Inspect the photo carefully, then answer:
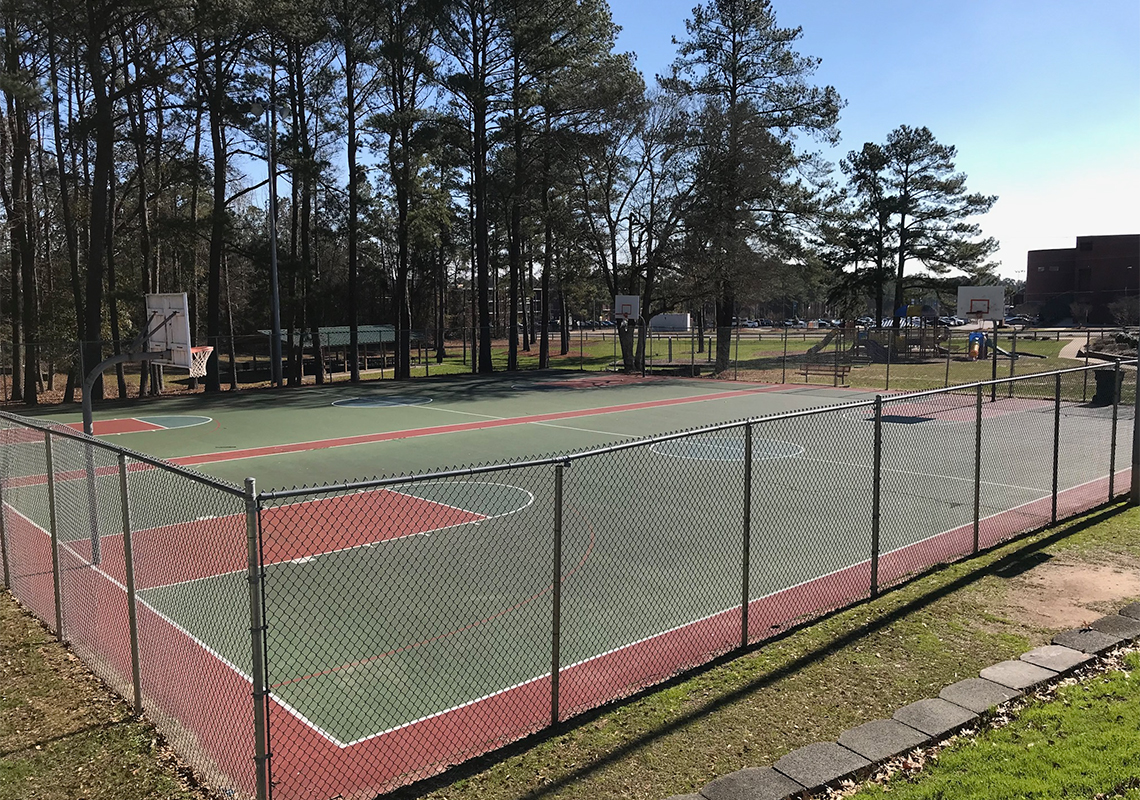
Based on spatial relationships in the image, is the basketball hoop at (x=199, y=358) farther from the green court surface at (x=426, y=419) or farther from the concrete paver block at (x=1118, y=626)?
the concrete paver block at (x=1118, y=626)

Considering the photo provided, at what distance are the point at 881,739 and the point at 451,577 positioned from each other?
500 centimetres

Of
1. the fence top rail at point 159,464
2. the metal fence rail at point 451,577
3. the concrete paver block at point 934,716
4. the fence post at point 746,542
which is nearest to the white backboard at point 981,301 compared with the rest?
the metal fence rail at point 451,577

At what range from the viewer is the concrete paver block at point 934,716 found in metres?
5.03

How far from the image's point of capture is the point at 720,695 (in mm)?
5688

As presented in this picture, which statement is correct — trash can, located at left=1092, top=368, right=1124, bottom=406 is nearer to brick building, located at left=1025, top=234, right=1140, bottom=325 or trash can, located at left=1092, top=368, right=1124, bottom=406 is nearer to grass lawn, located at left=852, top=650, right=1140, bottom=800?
grass lawn, located at left=852, top=650, right=1140, bottom=800

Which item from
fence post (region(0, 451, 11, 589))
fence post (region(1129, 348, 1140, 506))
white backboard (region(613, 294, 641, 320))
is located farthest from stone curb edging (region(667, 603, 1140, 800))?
white backboard (region(613, 294, 641, 320))

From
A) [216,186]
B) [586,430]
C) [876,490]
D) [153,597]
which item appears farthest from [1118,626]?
[216,186]

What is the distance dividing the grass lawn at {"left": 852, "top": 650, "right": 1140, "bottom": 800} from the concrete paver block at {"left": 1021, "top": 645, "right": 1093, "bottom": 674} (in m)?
0.40

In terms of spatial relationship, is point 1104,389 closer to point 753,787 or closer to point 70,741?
point 753,787

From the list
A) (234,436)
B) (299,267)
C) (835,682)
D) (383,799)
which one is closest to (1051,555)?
(835,682)

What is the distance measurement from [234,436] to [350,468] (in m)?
5.63

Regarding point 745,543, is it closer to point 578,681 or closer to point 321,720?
point 578,681

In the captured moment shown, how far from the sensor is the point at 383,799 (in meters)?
4.45

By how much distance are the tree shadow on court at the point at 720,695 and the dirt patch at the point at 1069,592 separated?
0.28 meters
